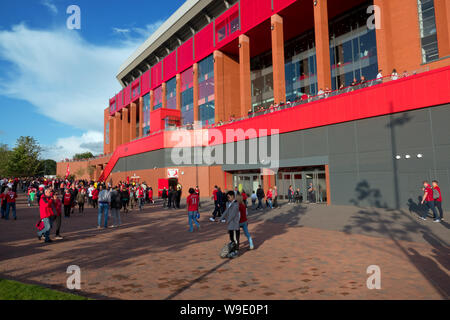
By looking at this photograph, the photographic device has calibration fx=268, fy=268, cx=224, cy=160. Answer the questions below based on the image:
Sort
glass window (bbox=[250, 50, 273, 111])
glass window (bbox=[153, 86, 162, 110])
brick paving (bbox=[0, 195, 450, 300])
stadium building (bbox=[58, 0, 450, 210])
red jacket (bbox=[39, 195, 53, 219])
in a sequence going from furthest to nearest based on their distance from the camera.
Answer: glass window (bbox=[153, 86, 162, 110]), glass window (bbox=[250, 50, 273, 111]), stadium building (bbox=[58, 0, 450, 210]), red jacket (bbox=[39, 195, 53, 219]), brick paving (bbox=[0, 195, 450, 300])

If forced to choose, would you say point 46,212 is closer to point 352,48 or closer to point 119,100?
point 352,48

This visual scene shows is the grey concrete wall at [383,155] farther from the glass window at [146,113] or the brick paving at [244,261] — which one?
the glass window at [146,113]

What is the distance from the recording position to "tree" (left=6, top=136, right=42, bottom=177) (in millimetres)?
50250

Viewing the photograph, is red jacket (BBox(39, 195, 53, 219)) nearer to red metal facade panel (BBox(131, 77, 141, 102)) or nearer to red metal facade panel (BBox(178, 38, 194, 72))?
red metal facade panel (BBox(178, 38, 194, 72))

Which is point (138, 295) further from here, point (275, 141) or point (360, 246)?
point (275, 141)

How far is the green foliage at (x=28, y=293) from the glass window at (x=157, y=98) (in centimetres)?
4585

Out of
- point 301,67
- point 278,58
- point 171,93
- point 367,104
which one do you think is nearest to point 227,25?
point 278,58

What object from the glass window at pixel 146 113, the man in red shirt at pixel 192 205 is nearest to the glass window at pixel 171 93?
the glass window at pixel 146 113

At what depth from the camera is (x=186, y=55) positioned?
4078cm

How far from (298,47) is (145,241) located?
30196 millimetres

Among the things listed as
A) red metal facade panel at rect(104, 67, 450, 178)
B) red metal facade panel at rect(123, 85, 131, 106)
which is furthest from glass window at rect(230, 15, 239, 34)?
red metal facade panel at rect(123, 85, 131, 106)

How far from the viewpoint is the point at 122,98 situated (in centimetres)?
6156

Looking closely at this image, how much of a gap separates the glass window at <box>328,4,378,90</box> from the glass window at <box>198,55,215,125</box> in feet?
51.8

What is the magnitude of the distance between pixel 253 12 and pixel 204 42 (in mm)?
9349
